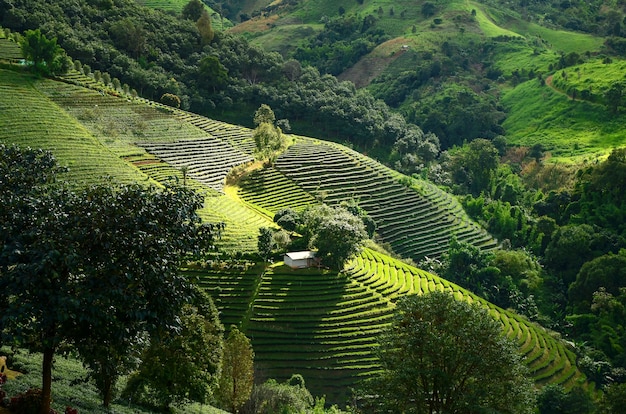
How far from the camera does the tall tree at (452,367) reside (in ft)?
92.7

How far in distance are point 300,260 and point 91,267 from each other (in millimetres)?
36728

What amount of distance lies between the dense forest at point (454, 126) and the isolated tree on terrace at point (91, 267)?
150 ft

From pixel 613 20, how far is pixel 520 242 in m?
101

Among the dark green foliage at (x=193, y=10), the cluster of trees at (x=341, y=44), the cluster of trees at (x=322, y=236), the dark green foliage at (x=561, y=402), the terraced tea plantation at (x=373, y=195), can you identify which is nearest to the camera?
the dark green foliage at (x=561, y=402)

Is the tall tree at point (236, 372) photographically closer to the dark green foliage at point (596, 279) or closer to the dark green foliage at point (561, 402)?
the dark green foliage at point (561, 402)

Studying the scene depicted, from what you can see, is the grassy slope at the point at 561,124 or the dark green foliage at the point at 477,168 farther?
the grassy slope at the point at 561,124

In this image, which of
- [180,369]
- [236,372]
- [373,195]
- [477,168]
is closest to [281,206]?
[373,195]

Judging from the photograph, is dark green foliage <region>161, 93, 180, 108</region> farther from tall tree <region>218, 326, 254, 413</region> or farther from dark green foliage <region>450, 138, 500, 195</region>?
tall tree <region>218, 326, 254, 413</region>

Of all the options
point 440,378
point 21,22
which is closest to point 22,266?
point 440,378

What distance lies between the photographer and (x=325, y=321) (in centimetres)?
5106

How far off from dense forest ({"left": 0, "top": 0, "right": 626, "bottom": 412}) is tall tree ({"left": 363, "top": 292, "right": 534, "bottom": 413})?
101 ft

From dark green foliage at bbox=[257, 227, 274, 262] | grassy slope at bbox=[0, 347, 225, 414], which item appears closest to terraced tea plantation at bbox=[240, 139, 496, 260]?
dark green foliage at bbox=[257, 227, 274, 262]

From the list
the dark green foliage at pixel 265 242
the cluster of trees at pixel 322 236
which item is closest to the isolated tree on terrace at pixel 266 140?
the cluster of trees at pixel 322 236

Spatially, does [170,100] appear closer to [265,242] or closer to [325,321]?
[265,242]
